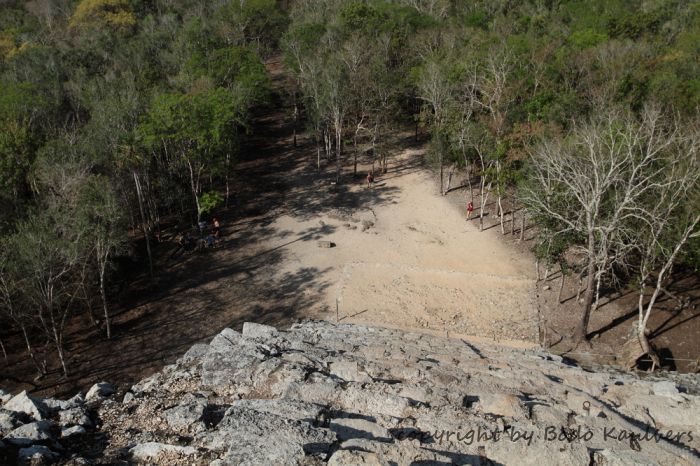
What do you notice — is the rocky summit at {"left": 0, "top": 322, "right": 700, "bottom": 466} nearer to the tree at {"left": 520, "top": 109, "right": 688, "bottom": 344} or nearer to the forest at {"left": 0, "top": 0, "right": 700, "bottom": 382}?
the tree at {"left": 520, "top": 109, "right": 688, "bottom": 344}

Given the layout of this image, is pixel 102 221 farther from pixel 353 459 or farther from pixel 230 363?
pixel 353 459

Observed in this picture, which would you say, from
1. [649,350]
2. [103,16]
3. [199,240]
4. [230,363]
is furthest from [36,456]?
[103,16]

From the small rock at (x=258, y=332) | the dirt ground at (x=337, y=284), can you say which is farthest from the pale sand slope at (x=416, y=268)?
the small rock at (x=258, y=332)

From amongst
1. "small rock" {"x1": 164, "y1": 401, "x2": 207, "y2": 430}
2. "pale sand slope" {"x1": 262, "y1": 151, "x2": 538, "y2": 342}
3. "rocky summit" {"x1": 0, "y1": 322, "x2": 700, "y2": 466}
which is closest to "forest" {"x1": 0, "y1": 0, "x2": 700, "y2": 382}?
"pale sand slope" {"x1": 262, "y1": 151, "x2": 538, "y2": 342}

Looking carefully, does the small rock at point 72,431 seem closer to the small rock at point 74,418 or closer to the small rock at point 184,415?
the small rock at point 74,418

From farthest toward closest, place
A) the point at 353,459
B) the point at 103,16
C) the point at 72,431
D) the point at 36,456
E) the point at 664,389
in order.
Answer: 1. the point at 103,16
2. the point at 664,389
3. the point at 72,431
4. the point at 36,456
5. the point at 353,459

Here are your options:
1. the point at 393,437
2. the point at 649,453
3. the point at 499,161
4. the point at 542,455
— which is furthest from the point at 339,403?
the point at 499,161
